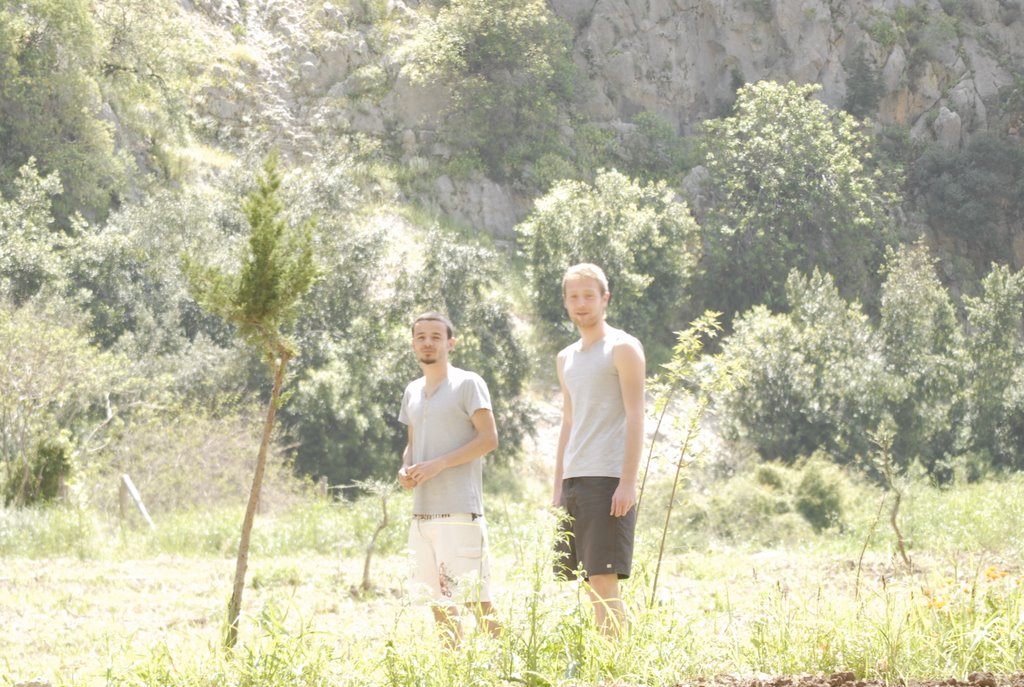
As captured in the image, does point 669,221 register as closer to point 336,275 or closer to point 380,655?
point 336,275

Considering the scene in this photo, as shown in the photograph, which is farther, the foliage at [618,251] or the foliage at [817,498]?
the foliage at [618,251]

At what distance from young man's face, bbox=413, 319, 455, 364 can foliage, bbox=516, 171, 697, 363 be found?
26978 mm

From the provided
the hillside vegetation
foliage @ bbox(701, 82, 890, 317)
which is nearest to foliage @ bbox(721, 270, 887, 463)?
the hillside vegetation

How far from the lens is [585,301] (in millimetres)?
4254

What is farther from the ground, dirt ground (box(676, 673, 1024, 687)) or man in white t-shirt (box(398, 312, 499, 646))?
man in white t-shirt (box(398, 312, 499, 646))

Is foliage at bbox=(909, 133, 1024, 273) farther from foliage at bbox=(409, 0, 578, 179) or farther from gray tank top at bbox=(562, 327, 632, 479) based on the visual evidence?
gray tank top at bbox=(562, 327, 632, 479)

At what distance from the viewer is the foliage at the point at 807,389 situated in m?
25.6

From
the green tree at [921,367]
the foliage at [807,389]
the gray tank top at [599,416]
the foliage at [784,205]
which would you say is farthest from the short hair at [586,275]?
the foliage at [784,205]

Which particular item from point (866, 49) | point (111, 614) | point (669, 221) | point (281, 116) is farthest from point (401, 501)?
point (866, 49)

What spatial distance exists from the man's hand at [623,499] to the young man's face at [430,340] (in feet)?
3.18

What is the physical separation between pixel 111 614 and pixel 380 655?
450 cm

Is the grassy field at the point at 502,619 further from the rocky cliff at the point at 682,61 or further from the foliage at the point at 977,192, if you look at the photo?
the foliage at the point at 977,192

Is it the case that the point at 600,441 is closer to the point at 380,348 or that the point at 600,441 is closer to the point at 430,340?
the point at 430,340

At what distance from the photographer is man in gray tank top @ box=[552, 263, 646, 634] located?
Result: 4.11 metres
